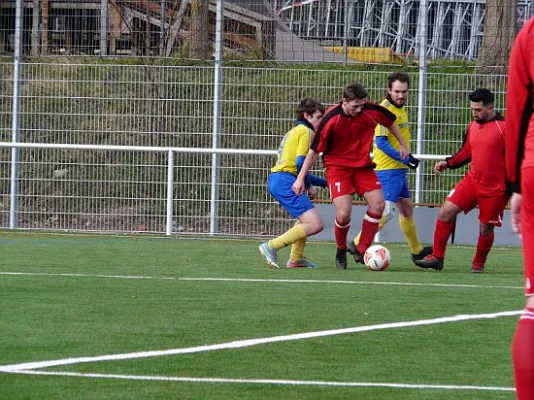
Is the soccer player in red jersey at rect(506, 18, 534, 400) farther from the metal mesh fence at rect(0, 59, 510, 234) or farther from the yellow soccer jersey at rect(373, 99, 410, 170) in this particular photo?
the metal mesh fence at rect(0, 59, 510, 234)

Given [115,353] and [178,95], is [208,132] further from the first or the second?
[115,353]

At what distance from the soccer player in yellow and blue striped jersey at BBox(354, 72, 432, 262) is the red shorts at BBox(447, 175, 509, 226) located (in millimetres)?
932

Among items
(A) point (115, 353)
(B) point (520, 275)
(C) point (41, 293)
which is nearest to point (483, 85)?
(B) point (520, 275)

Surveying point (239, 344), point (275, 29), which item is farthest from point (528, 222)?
point (275, 29)

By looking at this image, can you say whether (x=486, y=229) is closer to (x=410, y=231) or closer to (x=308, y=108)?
(x=410, y=231)

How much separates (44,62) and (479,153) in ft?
29.7

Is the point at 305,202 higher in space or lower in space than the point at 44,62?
lower

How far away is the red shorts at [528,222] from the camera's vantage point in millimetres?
4676

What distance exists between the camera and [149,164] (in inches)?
751

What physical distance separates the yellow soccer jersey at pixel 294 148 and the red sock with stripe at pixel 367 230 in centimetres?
82

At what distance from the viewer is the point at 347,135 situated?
41.3 feet

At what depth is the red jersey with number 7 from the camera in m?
12.5

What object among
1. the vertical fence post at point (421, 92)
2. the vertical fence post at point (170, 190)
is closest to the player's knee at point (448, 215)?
the vertical fence post at point (421, 92)

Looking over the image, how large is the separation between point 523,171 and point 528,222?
177 millimetres
